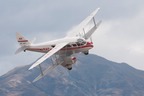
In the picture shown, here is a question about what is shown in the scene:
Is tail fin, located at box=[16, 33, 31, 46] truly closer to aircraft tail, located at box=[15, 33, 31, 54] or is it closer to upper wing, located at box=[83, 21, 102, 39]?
aircraft tail, located at box=[15, 33, 31, 54]

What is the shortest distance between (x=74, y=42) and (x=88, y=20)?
34917 millimetres

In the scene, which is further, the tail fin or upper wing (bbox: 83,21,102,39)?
the tail fin

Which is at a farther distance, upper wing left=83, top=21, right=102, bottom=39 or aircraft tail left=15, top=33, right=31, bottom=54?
aircraft tail left=15, top=33, right=31, bottom=54

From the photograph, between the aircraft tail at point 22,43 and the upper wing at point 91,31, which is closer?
the upper wing at point 91,31

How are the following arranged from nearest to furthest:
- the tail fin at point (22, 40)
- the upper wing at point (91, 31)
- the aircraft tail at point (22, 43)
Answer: the upper wing at point (91, 31)
the aircraft tail at point (22, 43)
the tail fin at point (22, 40)

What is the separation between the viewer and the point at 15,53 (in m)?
144

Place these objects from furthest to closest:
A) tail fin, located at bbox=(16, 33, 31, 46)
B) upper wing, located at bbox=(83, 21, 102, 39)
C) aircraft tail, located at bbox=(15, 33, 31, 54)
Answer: tail fin, located at bbox=(16, 33, 31, 46), aircraft tail, located at bbox=(15, 33, 31, 54), upper wing, located at bbox=(83, 21, 102, 39)

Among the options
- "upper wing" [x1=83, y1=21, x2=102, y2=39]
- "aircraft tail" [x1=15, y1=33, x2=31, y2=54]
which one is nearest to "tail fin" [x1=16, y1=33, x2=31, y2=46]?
"aircraft tail" [x1=15, y1=33, x2=31, y2=54]

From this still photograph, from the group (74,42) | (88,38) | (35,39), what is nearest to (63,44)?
(74,42)

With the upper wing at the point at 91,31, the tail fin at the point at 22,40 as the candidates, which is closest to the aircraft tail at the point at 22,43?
the tail fin at the point at 22,40

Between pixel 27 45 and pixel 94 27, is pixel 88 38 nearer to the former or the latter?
pixel 94 27

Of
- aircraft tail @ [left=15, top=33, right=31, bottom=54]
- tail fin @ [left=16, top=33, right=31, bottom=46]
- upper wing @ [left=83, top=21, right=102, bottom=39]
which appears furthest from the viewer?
tail fin @ [left=16, top=33, right=31, bottom=46]

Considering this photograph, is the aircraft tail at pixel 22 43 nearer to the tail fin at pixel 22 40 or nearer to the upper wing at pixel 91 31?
the tail fin at pixel 22 40

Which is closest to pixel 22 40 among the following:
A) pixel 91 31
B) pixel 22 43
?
pixel 22 43
